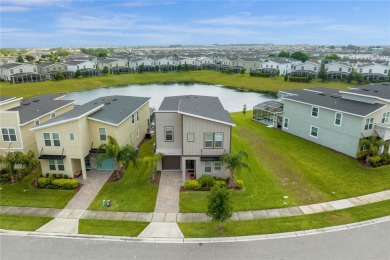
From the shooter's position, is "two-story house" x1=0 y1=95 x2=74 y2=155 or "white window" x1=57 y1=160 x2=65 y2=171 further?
"two-story house" x1=0 y1=95 x2=74 y2=155

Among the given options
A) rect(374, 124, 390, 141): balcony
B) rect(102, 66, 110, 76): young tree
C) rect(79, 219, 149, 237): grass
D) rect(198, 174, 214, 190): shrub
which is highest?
rect(102, 66, 110, 76): young tree

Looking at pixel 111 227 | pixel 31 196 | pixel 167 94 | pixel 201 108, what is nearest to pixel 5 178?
pixel 31 196

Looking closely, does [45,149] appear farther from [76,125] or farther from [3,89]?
[3,89]

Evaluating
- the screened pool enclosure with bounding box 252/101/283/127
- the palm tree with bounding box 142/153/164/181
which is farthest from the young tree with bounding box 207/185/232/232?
the screened pool enclosure with bounding box 252/101/283/127

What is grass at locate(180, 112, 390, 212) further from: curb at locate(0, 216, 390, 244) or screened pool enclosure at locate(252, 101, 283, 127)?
screened pool enclosure at locate(252, 101, 283, 127)

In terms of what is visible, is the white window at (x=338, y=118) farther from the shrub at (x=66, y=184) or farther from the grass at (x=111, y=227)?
the shrub at (x=66, y=184)

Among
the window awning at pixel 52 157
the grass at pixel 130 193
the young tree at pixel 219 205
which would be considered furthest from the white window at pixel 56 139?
the young tree at pixel 219 205

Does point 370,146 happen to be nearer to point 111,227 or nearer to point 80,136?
point 111,227
